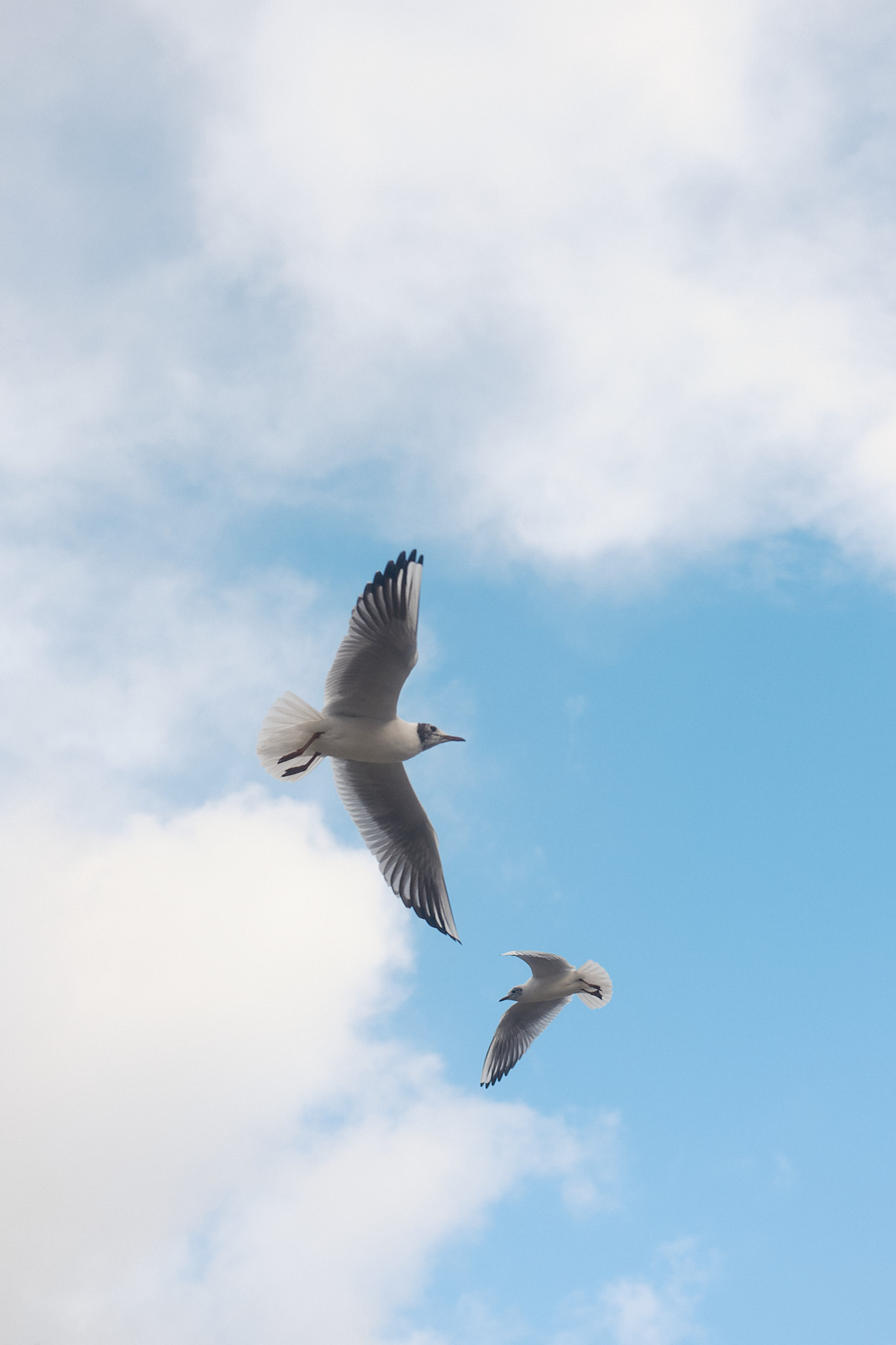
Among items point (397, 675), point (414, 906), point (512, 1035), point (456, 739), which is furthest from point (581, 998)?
point (397, 675)

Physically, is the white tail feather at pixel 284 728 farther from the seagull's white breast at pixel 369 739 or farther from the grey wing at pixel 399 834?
the grey wing at pixel 399 834

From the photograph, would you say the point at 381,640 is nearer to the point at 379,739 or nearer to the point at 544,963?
the point at 379,739

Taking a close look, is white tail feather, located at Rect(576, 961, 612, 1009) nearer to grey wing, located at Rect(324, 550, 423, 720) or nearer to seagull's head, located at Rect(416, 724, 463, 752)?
seagull's head, located at Rect(416, 724, 463, 752)

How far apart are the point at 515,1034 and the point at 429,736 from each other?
15.6 ft

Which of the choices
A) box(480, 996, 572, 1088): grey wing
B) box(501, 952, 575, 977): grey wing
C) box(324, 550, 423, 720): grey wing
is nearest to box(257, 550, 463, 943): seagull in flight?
box(324, 550, 423, 720): grey wing

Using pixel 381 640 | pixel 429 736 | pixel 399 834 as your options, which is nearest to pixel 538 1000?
pixel 399 834

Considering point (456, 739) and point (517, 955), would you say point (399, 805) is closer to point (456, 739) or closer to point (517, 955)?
point (456, 739)

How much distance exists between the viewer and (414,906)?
963 cm

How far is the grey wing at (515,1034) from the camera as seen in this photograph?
478 inches

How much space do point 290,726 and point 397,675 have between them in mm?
972

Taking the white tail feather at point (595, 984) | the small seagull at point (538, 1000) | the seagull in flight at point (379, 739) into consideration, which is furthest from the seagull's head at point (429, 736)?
the white tail feather at point (595, 984)

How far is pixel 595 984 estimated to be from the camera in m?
11.8

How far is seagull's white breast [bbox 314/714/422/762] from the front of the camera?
350 inches

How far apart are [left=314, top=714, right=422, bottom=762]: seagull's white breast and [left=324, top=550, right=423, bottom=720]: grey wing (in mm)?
179
